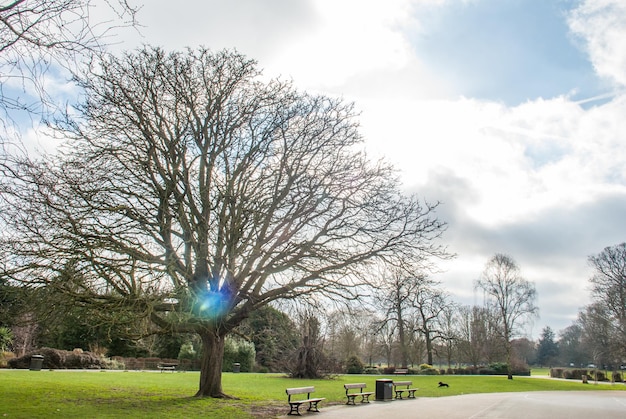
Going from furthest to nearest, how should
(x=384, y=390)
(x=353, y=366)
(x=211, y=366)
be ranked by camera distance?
(x=353, y=366), (x=384, y=390), (x=211, y=366)

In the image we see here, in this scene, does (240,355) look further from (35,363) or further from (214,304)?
(214,304)

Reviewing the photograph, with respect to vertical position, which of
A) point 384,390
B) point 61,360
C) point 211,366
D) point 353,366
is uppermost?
point 211,366

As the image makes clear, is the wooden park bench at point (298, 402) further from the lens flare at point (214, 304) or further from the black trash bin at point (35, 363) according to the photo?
the black trash bin at point (35, 363)

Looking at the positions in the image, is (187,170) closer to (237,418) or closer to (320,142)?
(320,142)

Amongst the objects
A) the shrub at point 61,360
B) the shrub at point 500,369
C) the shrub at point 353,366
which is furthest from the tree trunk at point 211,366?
the shrub at point 500,369

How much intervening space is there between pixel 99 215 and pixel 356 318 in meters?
9.94

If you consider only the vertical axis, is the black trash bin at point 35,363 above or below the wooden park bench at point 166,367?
above

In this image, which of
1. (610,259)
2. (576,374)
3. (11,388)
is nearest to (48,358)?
(11,388)

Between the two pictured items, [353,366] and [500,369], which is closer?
[353,366]

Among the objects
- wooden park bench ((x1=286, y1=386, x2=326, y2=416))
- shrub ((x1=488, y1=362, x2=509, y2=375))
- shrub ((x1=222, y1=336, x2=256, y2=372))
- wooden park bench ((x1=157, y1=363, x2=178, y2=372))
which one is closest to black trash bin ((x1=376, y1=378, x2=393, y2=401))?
wooden park bench ((x1=286, y1=386, x2=326, y2=416))

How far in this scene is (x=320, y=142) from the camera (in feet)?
60.0

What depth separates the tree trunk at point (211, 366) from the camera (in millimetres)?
17125

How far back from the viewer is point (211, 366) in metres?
17.3

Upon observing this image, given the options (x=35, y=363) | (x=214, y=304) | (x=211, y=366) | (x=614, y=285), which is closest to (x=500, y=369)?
(x=614, y=285)
